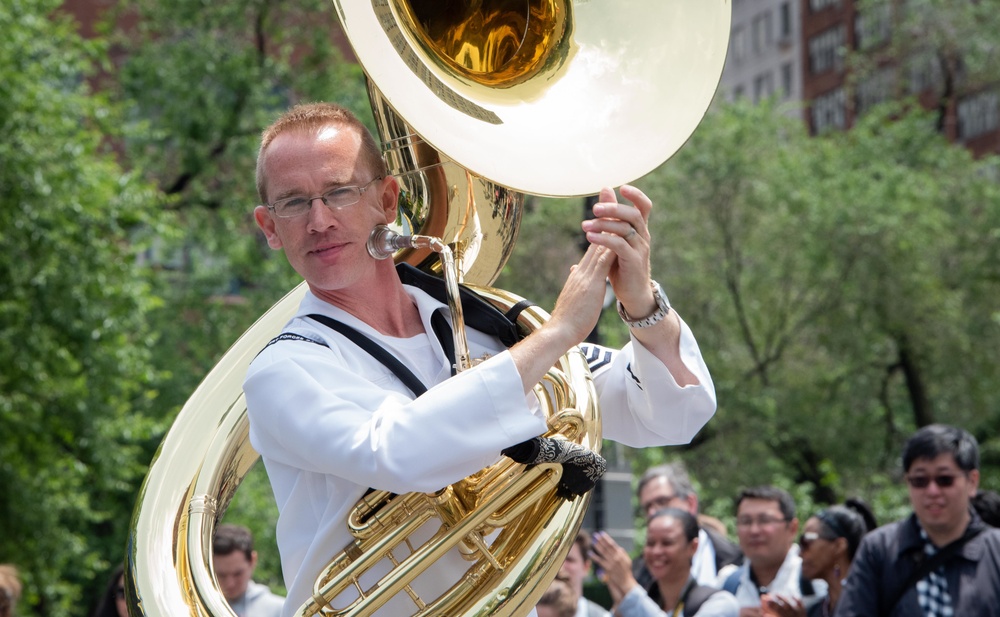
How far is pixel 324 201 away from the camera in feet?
9.10

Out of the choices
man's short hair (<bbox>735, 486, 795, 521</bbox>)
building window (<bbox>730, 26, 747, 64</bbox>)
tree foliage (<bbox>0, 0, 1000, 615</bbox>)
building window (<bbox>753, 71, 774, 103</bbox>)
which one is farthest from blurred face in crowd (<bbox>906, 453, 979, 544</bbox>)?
building window (<bbox>730, 26, 747, 64</bbox>)

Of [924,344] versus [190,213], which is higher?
[190,213]

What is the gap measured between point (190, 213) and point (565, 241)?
6.62 metres

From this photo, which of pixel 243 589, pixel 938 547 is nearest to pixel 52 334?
pixel 243 589

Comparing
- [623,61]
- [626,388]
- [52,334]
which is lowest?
[626,388]

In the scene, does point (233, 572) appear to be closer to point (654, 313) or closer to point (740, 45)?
point (654, 313)

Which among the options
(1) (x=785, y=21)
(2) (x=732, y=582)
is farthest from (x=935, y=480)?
(1) (x=785, y=21)

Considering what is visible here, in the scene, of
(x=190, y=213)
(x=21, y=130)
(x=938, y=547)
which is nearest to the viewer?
(x=938, y=547)

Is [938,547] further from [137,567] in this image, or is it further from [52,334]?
[52,334]

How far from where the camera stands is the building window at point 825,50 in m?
52.3

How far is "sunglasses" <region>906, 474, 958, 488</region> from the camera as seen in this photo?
530cm

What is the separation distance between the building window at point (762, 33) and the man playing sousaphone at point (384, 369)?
5788 cm

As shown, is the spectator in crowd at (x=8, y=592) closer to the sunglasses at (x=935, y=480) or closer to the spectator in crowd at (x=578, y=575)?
the spectator in crowd at (x=578, y=575)

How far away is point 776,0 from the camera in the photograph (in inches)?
2311
